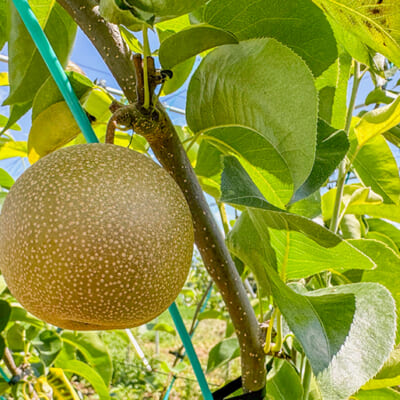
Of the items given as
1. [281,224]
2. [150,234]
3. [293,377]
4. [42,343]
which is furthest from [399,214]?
[42,343]

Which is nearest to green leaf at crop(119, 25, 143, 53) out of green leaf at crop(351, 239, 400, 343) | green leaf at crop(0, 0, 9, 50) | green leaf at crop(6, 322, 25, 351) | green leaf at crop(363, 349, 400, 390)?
green leaf at crop(0, 0, 9, 50)

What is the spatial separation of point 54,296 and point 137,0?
0.23 meters

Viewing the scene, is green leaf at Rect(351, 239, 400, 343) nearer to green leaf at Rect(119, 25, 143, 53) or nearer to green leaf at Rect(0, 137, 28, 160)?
green leaf at Rect(119, 25, 143, 53)

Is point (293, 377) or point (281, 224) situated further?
point (293, 377)

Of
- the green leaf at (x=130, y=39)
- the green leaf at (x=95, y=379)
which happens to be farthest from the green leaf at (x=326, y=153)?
the green leaf at (x=95, y=379)

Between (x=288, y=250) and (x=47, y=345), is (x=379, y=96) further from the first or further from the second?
(x=47, y=345)

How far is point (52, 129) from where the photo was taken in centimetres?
53

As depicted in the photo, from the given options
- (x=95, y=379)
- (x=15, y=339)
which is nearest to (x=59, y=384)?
(x=95, y=379)

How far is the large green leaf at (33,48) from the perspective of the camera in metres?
0.54

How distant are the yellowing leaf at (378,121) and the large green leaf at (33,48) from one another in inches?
16.9

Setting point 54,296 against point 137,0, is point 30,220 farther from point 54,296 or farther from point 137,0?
point 137,0

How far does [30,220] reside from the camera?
13.8 inches

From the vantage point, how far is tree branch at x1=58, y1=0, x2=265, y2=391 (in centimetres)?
45

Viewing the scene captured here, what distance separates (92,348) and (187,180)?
2.87 feet
